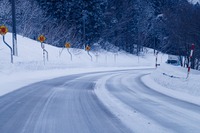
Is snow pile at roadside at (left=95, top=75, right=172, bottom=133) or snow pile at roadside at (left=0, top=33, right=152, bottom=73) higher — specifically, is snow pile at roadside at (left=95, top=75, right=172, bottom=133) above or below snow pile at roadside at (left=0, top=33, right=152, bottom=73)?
below

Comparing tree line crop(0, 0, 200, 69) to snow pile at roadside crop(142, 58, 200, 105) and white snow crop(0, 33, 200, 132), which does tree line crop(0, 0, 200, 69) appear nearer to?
white snow crop(0, 33, 200, 132)

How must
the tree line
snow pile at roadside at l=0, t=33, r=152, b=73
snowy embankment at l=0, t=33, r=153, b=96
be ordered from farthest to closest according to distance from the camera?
the tree line
snow pile at roadside at l=0, t=33, r=152, b=73
snowy embankment at l=0, t=33, r=153, b=96

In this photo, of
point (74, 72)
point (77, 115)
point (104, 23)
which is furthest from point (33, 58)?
point (104, 23)

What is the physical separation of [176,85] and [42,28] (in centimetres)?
3284

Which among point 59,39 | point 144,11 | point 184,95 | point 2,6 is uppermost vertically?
point 144,11

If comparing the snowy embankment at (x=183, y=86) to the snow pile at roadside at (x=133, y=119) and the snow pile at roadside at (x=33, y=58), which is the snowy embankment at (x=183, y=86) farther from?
the snow pile at roadside at (x=33, y=58)

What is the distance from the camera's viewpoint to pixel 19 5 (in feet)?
135

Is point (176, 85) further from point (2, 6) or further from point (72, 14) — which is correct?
point (72, 14)

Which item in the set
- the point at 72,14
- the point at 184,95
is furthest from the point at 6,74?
the point at 72,14

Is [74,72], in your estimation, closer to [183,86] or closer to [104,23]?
[183,86]

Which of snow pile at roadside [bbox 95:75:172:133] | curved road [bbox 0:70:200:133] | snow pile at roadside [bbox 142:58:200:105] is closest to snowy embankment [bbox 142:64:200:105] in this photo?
snow pile at roadside [bbox 142:58:200:105]

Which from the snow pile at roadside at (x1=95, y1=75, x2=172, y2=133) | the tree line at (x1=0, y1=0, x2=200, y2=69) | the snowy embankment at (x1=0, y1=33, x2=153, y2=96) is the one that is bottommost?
the snow pile at roadside at (x1=95, y1=75, x2=172, y2=133)

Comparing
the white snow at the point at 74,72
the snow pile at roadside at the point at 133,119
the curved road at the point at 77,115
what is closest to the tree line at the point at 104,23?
the white snow at the point at 74,72

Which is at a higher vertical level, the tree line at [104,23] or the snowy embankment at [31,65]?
the tree line at [104,23]
